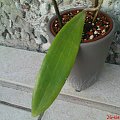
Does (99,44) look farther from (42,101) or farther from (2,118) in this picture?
(2,118)

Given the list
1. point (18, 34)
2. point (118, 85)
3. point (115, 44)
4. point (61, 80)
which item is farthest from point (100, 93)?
point (18, 34)

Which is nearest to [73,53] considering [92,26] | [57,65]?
[57,65]

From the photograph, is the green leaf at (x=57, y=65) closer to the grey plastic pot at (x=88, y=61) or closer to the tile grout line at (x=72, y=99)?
the grey plastic pot at (x=88, y=61)

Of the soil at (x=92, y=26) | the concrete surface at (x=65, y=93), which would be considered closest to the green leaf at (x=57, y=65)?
the soil at (x=92, y=26)

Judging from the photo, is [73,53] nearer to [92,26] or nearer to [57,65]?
[57,65]

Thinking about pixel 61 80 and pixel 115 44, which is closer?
pixel 61 80

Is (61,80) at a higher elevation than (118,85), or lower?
higher
